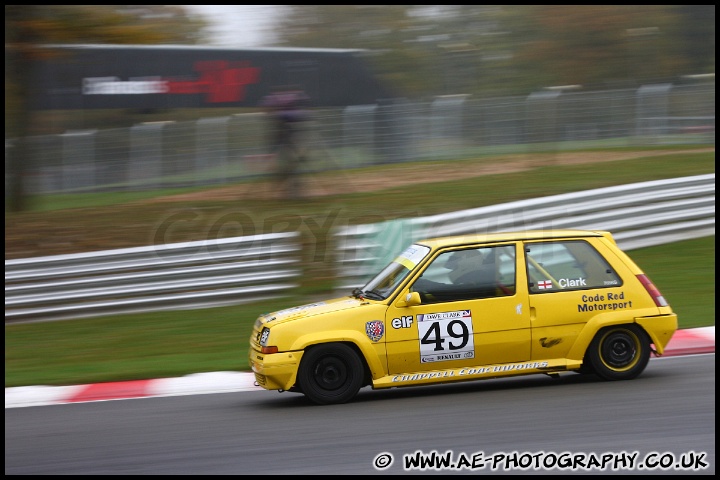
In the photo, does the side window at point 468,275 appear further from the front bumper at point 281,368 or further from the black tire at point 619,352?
the front bumper at point 281,368

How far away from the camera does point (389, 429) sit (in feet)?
21.6

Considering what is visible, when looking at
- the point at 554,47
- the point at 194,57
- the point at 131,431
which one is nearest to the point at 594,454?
the point at 131,431

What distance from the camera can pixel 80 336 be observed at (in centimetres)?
1159

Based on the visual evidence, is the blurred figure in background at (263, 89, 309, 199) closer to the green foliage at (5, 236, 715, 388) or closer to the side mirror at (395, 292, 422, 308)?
the green foliage at (5, 236, 715, 388)

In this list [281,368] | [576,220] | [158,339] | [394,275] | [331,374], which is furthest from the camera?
[576,220]

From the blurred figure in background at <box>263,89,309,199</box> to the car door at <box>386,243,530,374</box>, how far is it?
28.4 ft

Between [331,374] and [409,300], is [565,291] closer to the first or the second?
[409,300]

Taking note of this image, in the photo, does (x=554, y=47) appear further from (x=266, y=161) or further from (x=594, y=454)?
(x=594, y=454)

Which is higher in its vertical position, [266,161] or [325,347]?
[266,161]

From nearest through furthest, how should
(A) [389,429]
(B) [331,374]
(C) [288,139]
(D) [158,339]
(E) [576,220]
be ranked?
(A) [389,429]
(B) [331,374]
(D) [158,339]
(E) [576,220]
(C) [288,139]

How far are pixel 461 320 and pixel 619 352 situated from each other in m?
1.52

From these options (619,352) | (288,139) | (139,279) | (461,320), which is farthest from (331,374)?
(288,139)

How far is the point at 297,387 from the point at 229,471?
6.08 feet

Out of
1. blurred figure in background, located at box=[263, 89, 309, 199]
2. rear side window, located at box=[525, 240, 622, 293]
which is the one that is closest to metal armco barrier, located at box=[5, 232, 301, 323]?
blurred figure in background, located at box=[263, 89, 309, 199]
